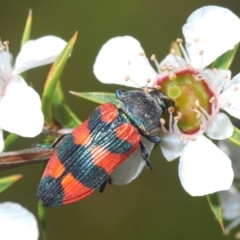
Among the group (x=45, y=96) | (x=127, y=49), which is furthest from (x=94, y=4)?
(x=45, y=96)

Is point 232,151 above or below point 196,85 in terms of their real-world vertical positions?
below

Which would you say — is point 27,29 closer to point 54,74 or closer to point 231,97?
point 54,74

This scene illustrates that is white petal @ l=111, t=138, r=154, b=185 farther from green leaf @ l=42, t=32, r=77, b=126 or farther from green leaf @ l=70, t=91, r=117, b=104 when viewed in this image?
green leaf @ l=42, t=32, r=77, b=126

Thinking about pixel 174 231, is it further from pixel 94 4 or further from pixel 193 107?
pixel 193 107

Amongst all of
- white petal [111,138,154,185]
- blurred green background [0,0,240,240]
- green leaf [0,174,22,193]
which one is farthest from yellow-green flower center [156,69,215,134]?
blurred green background [0,0,240,240]

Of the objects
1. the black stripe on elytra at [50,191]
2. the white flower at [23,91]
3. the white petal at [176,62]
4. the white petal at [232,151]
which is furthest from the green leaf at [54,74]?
the white petal at [232,151]

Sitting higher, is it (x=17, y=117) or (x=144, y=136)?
(x=17, y=117)

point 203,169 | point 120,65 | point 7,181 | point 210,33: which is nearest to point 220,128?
point 203,169

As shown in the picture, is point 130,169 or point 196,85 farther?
point 196,85
